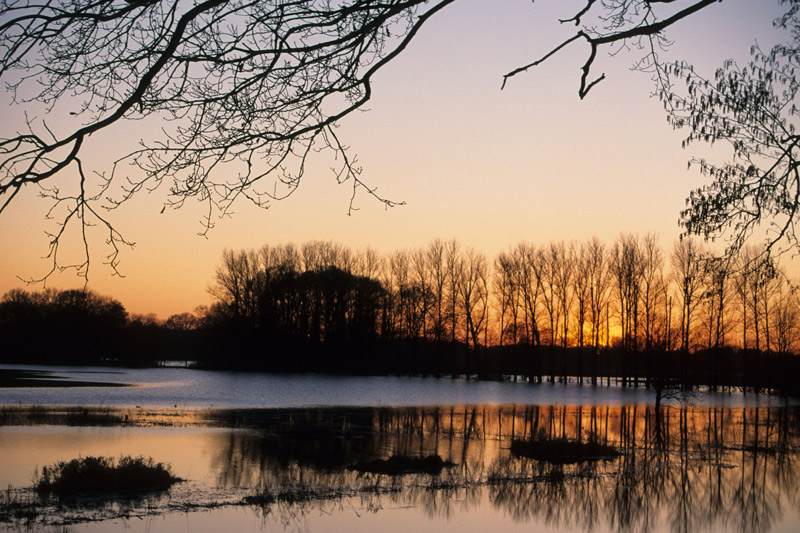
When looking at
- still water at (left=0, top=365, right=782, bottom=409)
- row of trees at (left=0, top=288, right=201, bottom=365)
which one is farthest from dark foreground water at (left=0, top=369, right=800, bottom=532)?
row of trees at (left=0, top=288, right=201, bottom=365)

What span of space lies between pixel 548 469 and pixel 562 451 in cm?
270

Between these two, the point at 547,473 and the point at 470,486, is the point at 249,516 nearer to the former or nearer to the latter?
the point at 470,486

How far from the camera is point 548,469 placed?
21.3m

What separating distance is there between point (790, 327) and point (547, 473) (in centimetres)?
6079

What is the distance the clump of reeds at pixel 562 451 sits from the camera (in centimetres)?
2333

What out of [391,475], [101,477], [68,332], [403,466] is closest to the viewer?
[101,477]

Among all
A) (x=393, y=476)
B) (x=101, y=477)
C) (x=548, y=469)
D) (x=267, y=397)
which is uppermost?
(x=101, y=477)

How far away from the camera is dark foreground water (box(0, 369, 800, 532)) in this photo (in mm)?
14570

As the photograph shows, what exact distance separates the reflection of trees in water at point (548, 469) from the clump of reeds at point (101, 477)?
1631mm

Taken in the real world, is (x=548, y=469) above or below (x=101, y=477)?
below

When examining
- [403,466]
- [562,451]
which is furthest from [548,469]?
[403,466]

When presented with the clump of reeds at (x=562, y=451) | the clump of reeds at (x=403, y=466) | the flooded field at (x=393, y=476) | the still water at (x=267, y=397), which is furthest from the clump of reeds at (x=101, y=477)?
the still water at (x=267, y=397)

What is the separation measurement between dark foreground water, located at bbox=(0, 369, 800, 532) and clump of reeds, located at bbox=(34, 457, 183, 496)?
17.1 inches

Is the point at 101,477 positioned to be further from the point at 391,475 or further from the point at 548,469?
the point at 548,469
